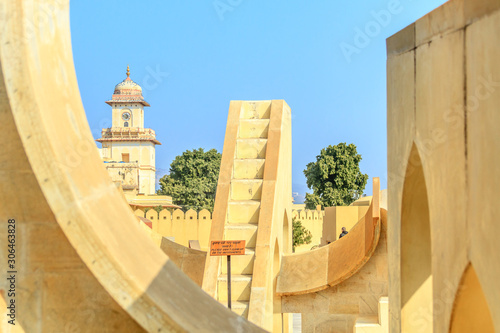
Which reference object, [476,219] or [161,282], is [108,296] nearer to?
[161,282]

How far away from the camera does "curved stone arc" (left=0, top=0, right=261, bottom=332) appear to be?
3.51m

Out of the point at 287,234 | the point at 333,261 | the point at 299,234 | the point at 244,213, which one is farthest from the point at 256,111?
the point at 299,234

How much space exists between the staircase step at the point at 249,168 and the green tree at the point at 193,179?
37.1 m

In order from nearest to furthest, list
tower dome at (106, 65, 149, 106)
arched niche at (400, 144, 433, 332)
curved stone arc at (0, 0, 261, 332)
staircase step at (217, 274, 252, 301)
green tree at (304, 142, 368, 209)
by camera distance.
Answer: curved stone arc at (0, 0, 261, 332) → arched niche at (400, 144, 433, 332) → staircase step at (217, 274, 252, 301) → green tree at (304, 142, 368, 209) → tower dome at (106, 65, 149, 106)

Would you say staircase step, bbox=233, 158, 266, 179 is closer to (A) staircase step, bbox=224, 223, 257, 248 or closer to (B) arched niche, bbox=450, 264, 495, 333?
(A) staircase step, bbox=224, 223, 257, 248

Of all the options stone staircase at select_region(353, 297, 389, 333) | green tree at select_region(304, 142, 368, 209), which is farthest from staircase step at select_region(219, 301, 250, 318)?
green tree at select_region(304, 142, 368, 209)

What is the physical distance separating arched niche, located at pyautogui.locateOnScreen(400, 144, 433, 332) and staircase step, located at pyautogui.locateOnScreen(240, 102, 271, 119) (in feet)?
20.5

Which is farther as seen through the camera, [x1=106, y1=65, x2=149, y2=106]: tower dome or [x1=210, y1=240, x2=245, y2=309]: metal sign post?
[x1=106, y1=65, x2=149, y2=106]: tower dome

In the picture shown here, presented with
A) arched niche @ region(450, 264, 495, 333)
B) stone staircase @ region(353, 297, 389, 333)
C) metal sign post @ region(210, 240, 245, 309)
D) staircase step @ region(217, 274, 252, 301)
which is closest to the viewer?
arched niche @ region(450, 264, 495, 333)

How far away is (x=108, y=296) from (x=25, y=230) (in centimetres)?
70

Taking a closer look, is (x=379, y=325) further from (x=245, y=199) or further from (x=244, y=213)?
(x=245, y=199)

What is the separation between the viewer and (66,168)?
3.53 meters

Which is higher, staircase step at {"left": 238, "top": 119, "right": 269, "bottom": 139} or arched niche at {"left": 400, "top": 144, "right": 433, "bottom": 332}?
staircase step at {"left": 238, "top": 119, "right": 269, "bottom": 139}

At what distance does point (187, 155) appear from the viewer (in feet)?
171
